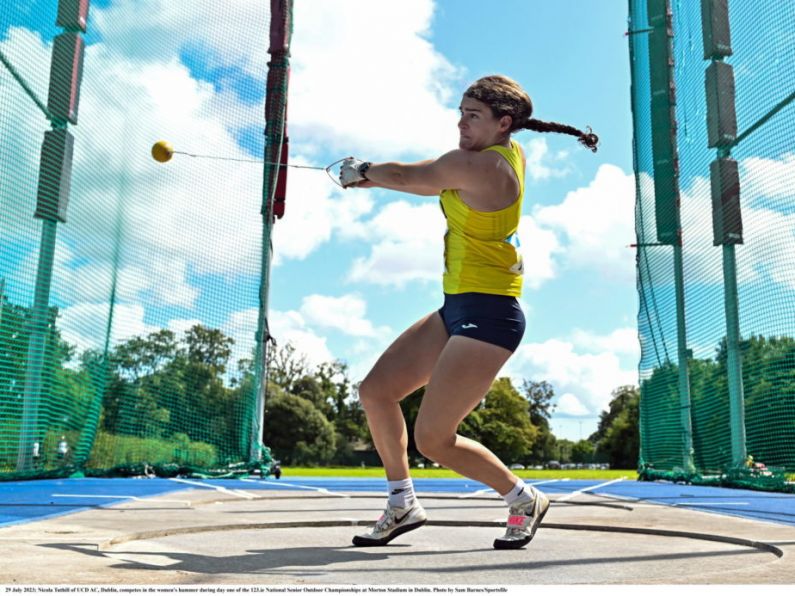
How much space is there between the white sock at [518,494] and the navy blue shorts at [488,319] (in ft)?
1.72

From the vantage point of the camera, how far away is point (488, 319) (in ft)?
9.90

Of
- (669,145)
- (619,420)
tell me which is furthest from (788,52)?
(619,420)

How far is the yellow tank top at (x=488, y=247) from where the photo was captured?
307cm

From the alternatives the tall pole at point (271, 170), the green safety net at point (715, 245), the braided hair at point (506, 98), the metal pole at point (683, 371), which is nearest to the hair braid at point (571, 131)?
the braided hair at point (506, 98)

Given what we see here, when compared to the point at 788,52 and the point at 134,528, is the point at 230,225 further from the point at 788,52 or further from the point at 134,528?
the point at 134,528

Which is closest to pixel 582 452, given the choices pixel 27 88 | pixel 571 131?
pixel 27 88

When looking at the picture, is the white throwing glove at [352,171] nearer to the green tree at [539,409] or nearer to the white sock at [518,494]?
the white sock at [518,494]

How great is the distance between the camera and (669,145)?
10.6 m

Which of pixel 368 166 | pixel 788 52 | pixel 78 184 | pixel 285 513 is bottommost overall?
pixel 285 513

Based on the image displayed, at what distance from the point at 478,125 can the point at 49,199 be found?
6.02 metres

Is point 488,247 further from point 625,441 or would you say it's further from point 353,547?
point 625,441

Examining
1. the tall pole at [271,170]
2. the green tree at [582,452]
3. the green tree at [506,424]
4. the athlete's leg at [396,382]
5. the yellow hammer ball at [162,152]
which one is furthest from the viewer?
the green tree at [582,452]

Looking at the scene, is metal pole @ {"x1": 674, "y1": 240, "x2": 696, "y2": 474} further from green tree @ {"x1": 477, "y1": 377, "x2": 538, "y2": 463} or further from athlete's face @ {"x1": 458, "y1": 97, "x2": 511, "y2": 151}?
green tree @ {"x1": 477, "y1": 377, "x2": 538, "y2": 463}

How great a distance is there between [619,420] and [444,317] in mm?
57512
